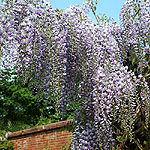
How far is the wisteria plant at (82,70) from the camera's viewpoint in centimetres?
315

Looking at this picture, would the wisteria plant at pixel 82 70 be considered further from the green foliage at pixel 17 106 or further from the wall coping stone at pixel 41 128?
the green foliage at pixel 17 106

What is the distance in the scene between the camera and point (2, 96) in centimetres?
1191

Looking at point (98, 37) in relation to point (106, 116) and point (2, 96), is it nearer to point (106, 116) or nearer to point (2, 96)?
point (106, 116)

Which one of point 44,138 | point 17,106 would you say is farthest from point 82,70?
point 17,106

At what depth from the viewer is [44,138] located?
23.4 ft

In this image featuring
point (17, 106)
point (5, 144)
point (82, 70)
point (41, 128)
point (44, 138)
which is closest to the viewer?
point (82, 70)

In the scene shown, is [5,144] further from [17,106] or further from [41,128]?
[17,106]

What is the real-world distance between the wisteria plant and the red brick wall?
254 centimetres

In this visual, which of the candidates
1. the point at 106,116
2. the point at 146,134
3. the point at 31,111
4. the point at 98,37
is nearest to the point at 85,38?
the point at 98,37

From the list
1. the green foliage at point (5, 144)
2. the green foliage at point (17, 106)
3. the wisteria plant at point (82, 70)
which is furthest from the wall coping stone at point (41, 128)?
the wisteria plant at point (82, 70)

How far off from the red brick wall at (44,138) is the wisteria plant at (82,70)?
99.9 inches

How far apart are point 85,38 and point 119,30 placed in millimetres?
1154

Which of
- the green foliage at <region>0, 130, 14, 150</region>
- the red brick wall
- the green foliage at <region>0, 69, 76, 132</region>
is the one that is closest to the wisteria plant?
the red brick wall

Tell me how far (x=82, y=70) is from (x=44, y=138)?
14.6 feet
